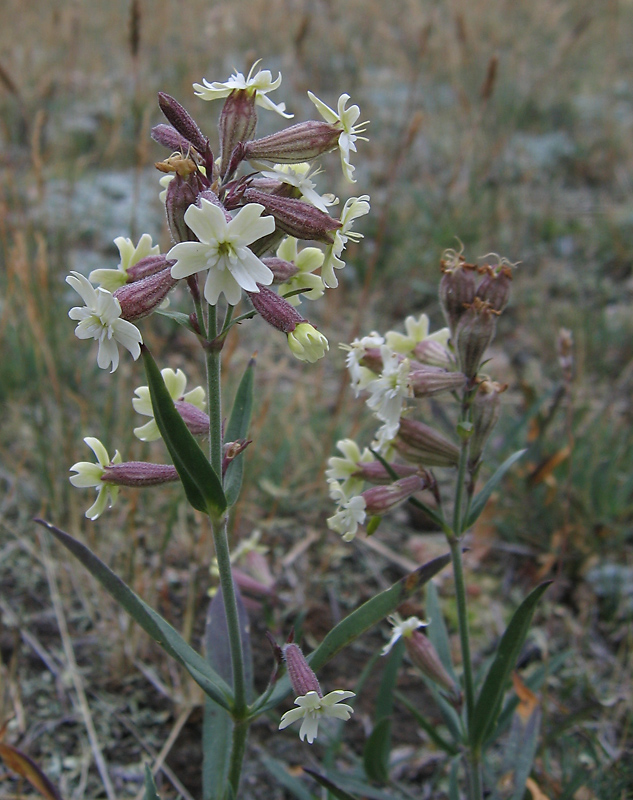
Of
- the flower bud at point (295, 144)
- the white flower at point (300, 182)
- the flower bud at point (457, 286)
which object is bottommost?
the flower bud at point (457, 286)

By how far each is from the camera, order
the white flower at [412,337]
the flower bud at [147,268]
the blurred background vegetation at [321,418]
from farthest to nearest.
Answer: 1. the blurred background vegetation at [321,418]
2. the white flower at [412,337]
3. the flower bud at [147,268]

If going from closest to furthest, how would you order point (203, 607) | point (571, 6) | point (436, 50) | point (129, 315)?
point (129, 315) < point (203, 607) < point (436, 50) < point (571, 6)

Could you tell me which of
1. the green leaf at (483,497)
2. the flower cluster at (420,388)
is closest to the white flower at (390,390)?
the flower cluster at (420,388)

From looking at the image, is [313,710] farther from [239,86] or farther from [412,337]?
[239,86]

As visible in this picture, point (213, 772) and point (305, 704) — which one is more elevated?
point (305, 704)

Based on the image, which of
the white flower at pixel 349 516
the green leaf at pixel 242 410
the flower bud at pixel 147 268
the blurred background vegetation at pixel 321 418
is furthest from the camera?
the blurred background vegetation at pixel 321 418

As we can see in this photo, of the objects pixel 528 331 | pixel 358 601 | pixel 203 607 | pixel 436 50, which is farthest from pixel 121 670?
pixel 436 50

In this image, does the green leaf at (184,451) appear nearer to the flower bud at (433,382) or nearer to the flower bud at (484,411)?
the flower bud at (433,382)

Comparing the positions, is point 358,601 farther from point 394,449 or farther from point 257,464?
point 394,449

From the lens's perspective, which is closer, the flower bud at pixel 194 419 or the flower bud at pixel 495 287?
the flower bud at pixel 194 419
